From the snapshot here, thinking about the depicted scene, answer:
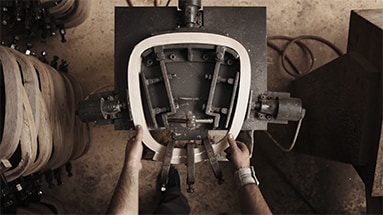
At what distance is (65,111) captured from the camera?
1.54m

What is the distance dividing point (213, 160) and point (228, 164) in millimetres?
765

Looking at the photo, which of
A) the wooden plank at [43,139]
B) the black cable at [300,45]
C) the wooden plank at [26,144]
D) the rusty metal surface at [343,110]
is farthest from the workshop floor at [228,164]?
the wooden plank at [26,144]

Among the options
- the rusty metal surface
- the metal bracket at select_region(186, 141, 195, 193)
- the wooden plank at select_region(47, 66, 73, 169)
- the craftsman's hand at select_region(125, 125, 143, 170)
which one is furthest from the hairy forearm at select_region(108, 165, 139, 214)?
the rusty metal surface

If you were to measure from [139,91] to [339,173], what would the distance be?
161 centimetres

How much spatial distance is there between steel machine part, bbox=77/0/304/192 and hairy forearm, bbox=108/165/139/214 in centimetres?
16

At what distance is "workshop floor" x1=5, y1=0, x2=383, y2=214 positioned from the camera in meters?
1.84

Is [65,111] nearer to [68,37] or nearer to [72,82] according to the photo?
[72,82]

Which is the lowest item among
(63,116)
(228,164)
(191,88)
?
(228,164)

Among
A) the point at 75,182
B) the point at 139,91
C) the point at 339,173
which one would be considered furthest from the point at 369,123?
the point at 75,182

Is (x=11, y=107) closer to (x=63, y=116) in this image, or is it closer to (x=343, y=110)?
(x=63, y=116)

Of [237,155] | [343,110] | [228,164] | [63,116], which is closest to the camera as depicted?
[237,155]

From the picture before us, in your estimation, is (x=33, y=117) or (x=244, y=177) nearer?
(x=244, y=177)

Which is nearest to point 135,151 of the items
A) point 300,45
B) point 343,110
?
point 343,110

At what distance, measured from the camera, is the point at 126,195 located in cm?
111
